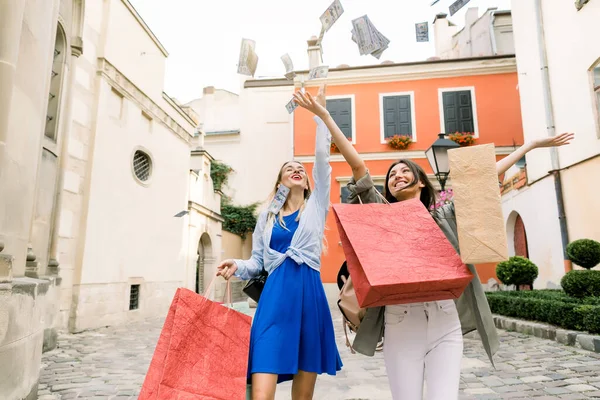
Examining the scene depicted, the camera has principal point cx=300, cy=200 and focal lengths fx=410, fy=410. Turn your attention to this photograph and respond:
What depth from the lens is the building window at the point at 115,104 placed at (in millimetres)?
10555

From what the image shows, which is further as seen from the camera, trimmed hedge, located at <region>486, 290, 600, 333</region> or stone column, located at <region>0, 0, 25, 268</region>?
trimmed hedge, located at <region>486, 290, 600, 333</region>

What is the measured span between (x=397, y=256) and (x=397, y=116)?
16.1 m

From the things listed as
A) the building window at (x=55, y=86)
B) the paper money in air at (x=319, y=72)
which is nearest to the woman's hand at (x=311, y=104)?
the paper money in air at (x=319, y=72)

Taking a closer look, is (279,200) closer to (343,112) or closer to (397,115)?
(343,112)

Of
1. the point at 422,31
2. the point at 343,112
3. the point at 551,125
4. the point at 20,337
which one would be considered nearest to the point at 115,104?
Answer: the point at 422,31

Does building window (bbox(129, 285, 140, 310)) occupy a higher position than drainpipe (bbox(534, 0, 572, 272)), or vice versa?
drainpipe (bbox(534, 0, 572, 272))

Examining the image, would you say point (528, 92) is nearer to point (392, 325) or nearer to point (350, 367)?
point (350, 367)

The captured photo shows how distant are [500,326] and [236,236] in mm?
14722

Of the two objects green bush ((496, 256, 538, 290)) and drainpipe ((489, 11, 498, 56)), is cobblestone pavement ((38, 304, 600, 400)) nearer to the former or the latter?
green bush ((496, 256, 538, 290))

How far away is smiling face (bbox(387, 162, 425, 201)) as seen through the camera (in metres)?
2.37

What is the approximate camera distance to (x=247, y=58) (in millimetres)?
3883

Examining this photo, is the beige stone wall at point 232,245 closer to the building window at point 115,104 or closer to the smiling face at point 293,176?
the building window at point 115,104

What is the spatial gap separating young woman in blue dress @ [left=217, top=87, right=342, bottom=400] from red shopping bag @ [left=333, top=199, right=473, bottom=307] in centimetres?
59

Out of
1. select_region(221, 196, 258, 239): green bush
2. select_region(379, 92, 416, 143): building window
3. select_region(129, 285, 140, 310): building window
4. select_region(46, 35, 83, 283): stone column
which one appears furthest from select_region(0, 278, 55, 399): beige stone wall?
select_region(221, 196, 258, 239): green bush
